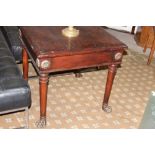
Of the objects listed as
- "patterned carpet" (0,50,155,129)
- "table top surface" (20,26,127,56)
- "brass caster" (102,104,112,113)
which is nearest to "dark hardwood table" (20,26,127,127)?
"table top surface" (20,26,127,56)

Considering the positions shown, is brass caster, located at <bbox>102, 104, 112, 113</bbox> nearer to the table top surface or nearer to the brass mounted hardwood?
the table top surface

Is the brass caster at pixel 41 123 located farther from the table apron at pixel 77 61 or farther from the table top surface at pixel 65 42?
the table top surface at pixel 65 42

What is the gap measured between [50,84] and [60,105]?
1.36 feet

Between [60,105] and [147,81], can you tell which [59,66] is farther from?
[147,81]

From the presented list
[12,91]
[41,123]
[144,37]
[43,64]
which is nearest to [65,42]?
[43,64]

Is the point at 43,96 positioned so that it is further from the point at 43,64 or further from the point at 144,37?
the point at 144,37

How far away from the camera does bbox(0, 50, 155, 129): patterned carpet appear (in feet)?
8.07

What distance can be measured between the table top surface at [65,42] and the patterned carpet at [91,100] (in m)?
0.78

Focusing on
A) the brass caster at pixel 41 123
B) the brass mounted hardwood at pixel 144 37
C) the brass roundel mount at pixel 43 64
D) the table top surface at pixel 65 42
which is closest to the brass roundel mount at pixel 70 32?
the table top surface at pixel 65 42

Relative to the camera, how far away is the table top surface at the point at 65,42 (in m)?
1.96

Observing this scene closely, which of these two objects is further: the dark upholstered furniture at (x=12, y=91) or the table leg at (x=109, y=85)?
the table leg at (x=109, y=85)
